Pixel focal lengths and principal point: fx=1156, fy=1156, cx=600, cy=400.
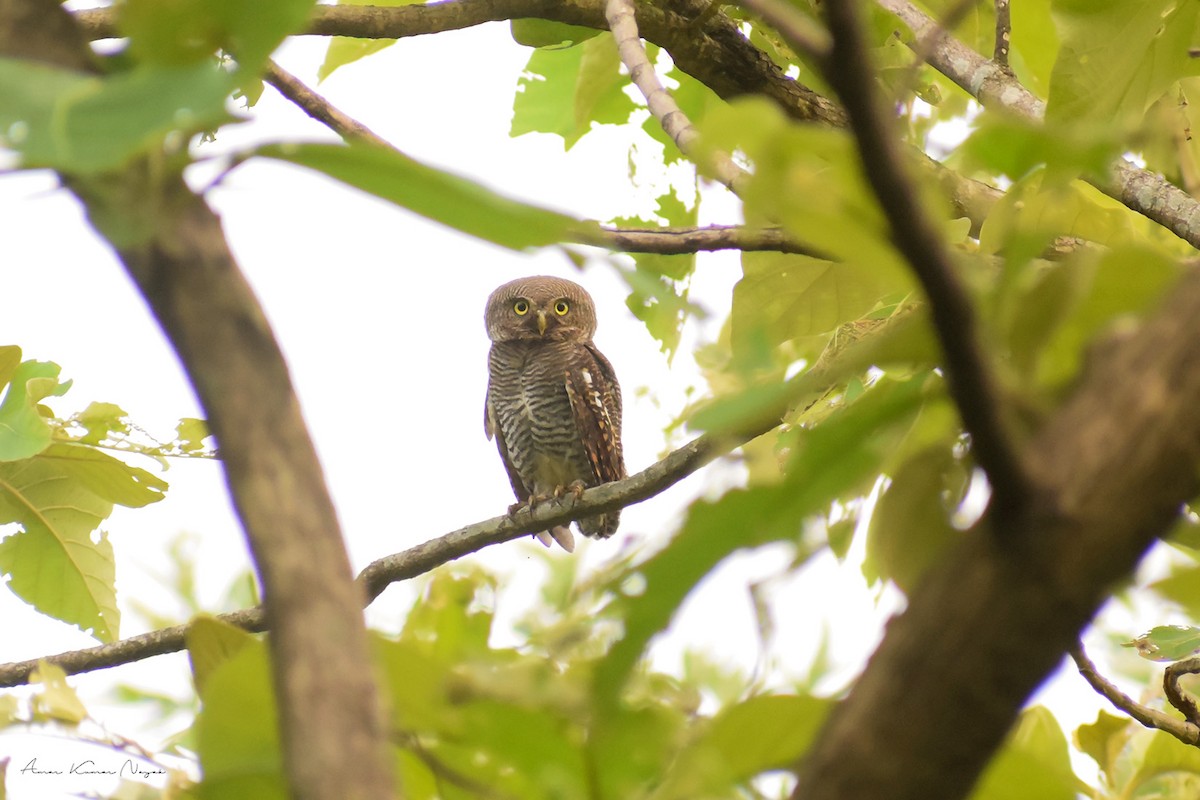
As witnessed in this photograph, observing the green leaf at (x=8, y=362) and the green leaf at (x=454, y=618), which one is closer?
the green leaf at (x=454, y=618)

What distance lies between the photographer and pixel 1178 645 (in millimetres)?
1491

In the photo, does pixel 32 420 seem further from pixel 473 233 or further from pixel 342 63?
pixel 473 233

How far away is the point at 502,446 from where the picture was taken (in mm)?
6602

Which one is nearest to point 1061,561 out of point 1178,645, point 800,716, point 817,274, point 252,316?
point 800,716

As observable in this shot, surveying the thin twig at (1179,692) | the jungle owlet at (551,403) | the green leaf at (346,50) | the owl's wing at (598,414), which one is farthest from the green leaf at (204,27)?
the owl's wing at (598,414)

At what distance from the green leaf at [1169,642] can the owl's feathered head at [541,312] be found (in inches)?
216

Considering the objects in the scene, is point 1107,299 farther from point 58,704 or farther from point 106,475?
point 106,475

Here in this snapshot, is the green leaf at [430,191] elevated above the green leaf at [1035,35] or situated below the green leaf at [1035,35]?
below

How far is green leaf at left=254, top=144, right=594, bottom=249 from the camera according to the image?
544 mm

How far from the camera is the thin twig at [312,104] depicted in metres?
2.18

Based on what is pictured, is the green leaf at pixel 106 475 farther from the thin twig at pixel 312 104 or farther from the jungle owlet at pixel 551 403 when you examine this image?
the jungle owlet at pixel 551 403

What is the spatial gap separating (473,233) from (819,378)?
190mm

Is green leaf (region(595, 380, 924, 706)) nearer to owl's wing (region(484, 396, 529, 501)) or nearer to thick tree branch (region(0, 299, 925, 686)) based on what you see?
thick tree branch (region(0, 299, 925, 686))

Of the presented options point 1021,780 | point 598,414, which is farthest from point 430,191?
point 598,414
